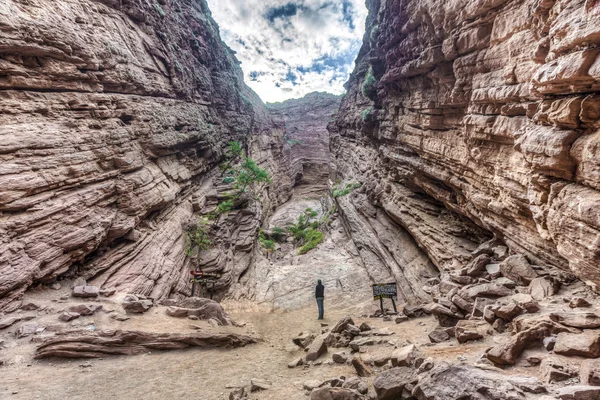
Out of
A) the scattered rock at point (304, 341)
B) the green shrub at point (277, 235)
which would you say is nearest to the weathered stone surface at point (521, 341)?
the scattered rock at point (304, 341)

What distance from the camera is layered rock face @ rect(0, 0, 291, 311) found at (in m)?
10.5

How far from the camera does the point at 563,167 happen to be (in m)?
6.38

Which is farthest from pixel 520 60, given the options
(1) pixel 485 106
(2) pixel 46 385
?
(2) pixel 46 385

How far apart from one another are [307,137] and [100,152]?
5360 centimetres

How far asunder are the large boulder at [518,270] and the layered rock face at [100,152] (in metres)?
→ 15.3

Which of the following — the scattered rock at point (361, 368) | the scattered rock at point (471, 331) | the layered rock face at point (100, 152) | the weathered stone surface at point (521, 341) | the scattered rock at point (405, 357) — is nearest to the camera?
the weathered stone surface at point (521, 341)

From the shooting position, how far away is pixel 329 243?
25688 mm

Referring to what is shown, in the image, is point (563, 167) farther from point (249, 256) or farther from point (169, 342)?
point (249, 256)

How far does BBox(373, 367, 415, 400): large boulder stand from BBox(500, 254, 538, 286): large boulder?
20.8ft

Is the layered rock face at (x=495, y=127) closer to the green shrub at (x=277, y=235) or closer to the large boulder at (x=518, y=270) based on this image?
the large boulder at (x=518, y=270)

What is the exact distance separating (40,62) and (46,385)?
1321 cm

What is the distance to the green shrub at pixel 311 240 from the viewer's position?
25.9 metres

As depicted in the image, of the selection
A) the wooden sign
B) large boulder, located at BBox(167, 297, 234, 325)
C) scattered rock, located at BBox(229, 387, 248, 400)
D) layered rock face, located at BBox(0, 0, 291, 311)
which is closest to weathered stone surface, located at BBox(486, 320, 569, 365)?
scattered rock, located at BBox(229, 387, 248, 400)

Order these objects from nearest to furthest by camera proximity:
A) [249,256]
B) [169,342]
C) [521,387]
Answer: [521,387]
[169,342]
[249,256]
